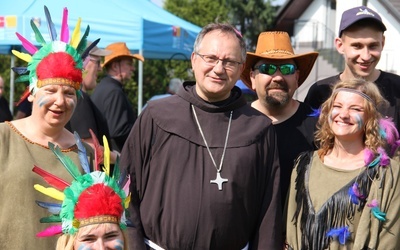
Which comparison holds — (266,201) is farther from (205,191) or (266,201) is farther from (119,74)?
(119,74)

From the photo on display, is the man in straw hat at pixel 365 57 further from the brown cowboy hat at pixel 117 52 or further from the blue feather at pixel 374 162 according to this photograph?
the brown cowboy hat at pixel 117 52

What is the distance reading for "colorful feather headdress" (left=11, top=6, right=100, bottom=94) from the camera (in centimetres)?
444

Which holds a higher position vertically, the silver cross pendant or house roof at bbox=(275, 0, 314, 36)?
house roof at bbox=(275, 0, 314, 36)

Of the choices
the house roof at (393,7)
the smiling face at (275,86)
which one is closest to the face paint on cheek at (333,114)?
the smiling face at (275,86)

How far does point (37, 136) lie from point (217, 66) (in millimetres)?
1068

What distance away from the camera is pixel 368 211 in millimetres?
4461

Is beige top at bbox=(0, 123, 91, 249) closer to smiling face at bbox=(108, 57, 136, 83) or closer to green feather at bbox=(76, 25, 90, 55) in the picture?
green feather at bbox=(76, 25, 90, 55)

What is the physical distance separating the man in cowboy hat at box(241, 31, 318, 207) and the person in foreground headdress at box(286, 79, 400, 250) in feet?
0.54

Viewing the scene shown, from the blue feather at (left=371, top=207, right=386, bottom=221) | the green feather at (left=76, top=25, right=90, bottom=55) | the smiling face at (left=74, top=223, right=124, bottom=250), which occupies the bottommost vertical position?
the smiling face at (left=74, top=223, right=124, bottom=250)

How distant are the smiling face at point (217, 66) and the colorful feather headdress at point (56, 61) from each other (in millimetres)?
676

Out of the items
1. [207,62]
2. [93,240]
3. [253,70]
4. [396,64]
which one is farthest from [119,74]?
[396,64]

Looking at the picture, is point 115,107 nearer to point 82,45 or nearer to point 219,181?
point 82,45

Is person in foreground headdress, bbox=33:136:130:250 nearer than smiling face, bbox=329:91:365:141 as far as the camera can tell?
Yes

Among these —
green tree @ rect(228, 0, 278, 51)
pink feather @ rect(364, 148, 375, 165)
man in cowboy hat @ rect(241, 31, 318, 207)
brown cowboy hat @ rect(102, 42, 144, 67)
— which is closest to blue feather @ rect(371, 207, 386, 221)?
pink feather @ rect(364, 148, 375, 165)
